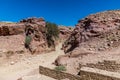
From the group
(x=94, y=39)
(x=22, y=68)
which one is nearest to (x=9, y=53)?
(x=22, y=68)

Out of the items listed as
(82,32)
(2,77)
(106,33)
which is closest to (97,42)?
(106,33)

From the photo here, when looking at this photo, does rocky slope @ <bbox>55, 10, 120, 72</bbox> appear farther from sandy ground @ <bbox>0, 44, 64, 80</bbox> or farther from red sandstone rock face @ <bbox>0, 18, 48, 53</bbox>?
red sandstone rock face @ <bbox>0, 18, 48, 53</bbox>

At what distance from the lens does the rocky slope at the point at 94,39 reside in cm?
1257

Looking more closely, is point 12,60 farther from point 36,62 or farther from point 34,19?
point 34,19

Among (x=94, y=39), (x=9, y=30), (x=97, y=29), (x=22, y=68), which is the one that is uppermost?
(x=9, y=30)

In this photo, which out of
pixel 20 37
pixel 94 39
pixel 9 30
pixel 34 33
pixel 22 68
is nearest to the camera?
pixel 94 39

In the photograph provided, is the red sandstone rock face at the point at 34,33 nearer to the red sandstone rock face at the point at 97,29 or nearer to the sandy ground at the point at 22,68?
the sandy ground at the point at 22,68

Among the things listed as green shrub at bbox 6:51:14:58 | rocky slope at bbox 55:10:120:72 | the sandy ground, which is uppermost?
rocky slope at bbox 55:10:120:72

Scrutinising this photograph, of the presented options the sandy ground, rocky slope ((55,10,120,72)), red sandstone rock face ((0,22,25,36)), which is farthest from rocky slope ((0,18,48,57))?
rocky slope ((55,10,120,72))

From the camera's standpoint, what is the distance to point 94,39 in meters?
15.9

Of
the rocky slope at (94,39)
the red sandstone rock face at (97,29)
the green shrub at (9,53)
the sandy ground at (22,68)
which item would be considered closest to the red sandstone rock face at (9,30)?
the green shrub at (9,53)

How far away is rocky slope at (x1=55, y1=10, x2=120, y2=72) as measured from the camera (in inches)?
495

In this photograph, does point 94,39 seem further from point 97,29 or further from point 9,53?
point 9,53

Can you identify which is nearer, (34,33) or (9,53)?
(9,53)
